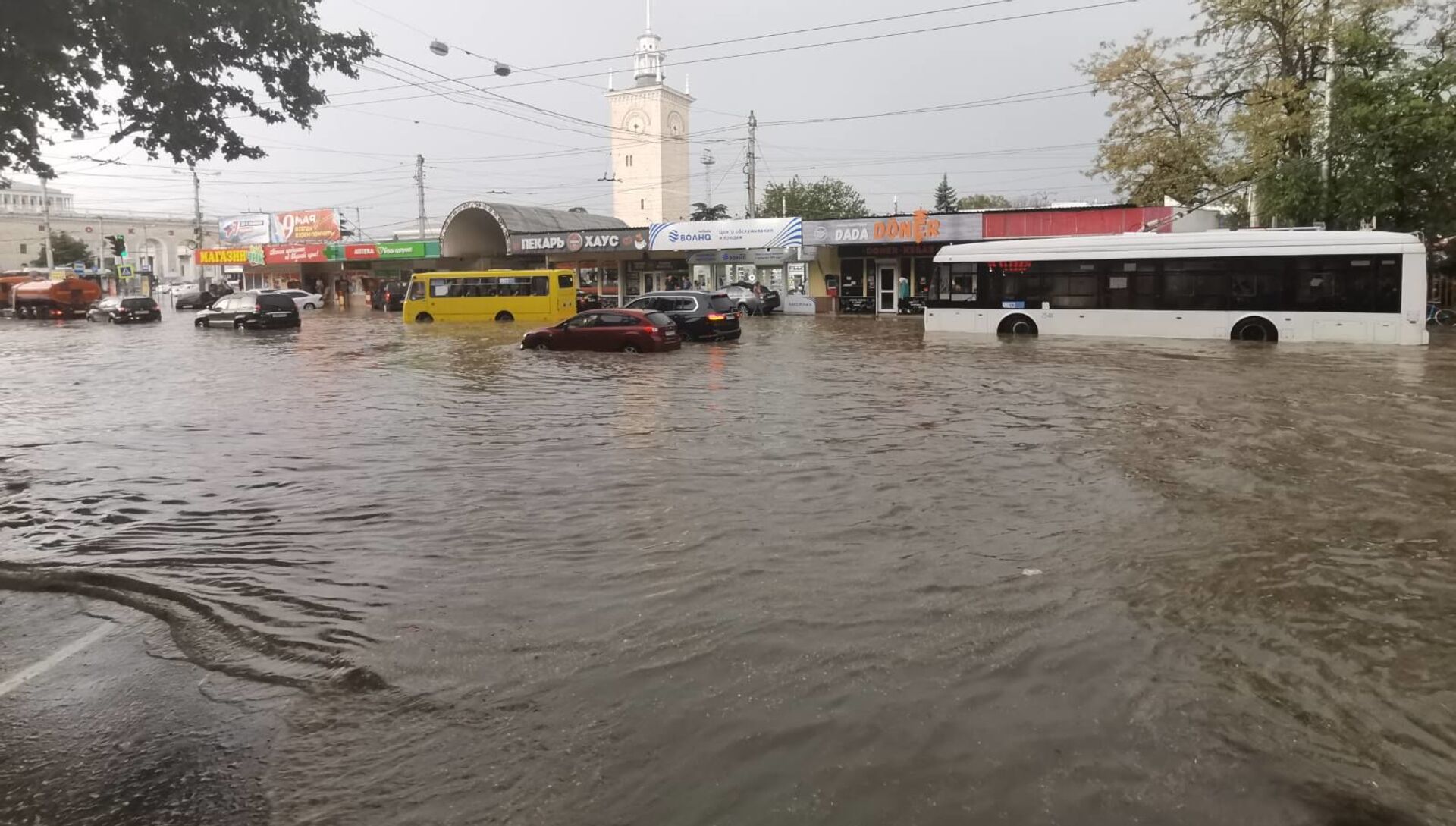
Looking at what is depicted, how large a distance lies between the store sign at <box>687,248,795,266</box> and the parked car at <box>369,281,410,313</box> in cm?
1781

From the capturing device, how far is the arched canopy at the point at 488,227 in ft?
162

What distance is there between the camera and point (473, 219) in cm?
5134

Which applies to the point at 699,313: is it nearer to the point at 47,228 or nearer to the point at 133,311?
the point at 133,311

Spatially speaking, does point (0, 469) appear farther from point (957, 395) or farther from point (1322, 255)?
point (1322, 255)

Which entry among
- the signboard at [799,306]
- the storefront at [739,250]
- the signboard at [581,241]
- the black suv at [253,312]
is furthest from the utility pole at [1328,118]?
the black suv at [253,312]

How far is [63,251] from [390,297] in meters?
62.9

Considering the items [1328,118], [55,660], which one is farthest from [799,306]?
[55,660]

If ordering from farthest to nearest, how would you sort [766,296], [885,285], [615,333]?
1. [885,285]
2. [766,296]
3. [615,333]

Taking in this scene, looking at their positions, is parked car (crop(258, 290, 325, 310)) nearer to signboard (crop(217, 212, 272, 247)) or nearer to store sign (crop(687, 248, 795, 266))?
signboard (crop(217, 212, 272, 247))

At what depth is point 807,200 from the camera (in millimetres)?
89562

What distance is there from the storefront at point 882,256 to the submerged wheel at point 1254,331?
1525cm

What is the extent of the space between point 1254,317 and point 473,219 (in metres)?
39.0

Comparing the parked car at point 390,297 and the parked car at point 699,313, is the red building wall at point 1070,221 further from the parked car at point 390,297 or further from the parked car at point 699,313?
the parked car at point 390,297

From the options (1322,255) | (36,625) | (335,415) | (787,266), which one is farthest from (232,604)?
(787,266)
